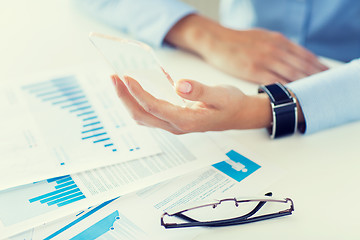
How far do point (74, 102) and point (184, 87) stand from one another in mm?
267

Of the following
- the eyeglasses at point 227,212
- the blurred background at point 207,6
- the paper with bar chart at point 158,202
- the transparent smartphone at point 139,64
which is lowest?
the eyeglasses at point 227,212

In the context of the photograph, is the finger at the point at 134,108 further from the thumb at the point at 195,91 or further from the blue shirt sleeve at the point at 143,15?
the blue shirt sleeve at the point at 143,15

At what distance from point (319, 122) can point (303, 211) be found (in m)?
0.20

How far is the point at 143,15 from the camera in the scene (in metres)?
1.03

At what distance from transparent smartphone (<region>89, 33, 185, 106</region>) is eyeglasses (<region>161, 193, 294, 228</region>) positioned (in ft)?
0.54

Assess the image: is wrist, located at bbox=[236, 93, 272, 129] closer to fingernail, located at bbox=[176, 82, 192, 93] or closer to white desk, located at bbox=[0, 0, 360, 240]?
white desk, located at bbox=[0, 0, 360, 240]

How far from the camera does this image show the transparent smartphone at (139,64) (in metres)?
0.65

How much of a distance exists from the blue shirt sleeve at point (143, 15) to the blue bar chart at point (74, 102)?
24cm

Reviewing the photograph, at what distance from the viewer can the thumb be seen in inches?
24.7

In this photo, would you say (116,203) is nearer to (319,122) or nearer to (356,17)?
(319,122)

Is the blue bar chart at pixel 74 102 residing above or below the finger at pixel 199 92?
above

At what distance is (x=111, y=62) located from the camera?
0.68 metres

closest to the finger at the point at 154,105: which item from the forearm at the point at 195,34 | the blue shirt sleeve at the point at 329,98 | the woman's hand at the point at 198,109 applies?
the woman's hand at the point at 198,109

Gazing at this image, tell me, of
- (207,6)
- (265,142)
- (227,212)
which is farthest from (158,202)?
(207,6)
